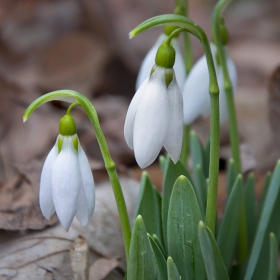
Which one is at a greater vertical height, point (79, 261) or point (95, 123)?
point (95, 123)

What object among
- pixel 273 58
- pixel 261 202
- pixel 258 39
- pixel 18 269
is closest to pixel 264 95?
pixel 273 58

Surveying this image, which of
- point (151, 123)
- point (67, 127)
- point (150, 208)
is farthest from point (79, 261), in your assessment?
point (151, 123)

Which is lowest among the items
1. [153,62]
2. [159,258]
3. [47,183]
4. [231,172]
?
[159,258]

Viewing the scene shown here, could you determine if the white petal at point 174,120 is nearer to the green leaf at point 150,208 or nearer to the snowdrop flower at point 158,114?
the snowdrop flower at point 158,114

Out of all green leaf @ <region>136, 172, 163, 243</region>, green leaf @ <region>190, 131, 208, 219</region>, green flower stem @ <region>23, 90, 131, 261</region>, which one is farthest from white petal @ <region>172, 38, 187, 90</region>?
green flower stem @ <region>23, 90, 131, 261</region>

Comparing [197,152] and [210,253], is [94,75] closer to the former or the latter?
[197,152]

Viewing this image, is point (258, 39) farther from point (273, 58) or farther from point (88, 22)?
point (88, 22)
